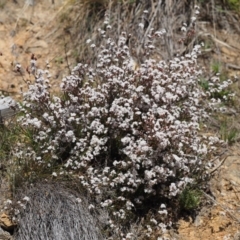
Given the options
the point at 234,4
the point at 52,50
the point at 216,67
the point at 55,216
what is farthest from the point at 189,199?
the point at 234,4

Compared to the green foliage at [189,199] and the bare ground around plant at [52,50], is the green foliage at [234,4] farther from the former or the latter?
the green foliage at [189,199]

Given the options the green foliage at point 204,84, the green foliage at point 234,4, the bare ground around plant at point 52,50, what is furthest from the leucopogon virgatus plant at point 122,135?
the green foliage at point 234,4

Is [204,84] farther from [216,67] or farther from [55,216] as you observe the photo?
[55,216]

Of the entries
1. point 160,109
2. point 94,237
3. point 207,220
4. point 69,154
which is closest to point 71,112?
point 69,154

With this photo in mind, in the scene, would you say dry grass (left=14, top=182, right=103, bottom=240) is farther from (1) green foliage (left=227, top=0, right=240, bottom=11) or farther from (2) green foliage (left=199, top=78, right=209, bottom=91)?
(1) green foliage (left=227, top=0, right=240, bottom=11)

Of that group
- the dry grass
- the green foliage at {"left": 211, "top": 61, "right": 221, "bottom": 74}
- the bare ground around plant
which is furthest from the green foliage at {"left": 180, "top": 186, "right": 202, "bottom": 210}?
the green foliage at {"left": 211, "top": 61, "right": 221, "bottom": 74}

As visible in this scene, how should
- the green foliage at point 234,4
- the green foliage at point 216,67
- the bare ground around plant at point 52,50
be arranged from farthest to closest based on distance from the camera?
the green foliage at point 234,4 → the green foliage at point 216,67 → the bare ground around plant at point 52,50

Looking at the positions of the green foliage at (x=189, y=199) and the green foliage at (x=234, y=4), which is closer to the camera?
the green foliage at (x=189, y=199)
